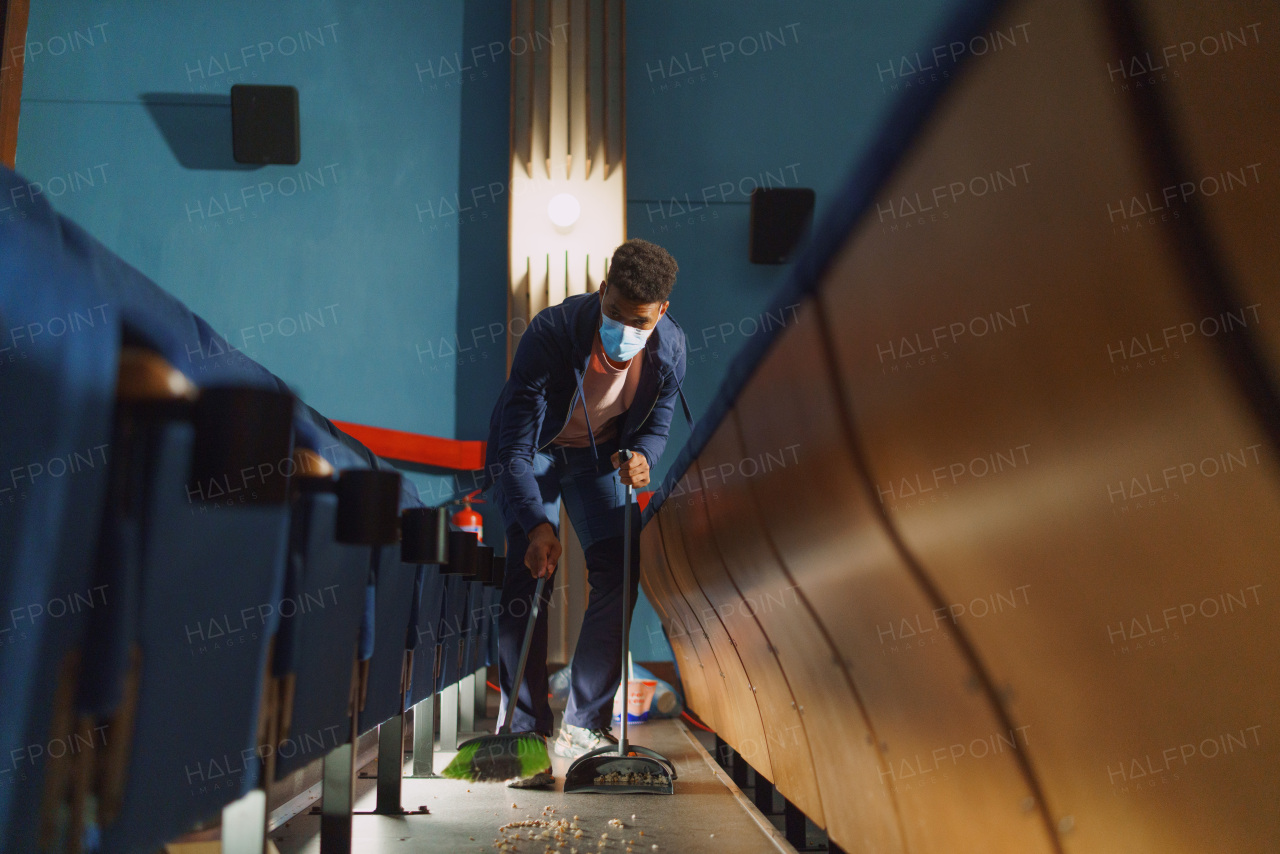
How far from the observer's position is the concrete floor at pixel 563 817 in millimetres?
1734

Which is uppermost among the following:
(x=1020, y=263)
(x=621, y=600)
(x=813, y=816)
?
(x=1020, y=263)

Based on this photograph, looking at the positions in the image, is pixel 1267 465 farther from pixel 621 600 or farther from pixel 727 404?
pixel 621 600

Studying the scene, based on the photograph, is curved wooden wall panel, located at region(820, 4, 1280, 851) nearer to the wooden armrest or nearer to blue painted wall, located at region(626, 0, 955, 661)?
the wooden armrest

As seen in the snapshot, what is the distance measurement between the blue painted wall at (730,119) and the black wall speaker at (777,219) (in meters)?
0.12

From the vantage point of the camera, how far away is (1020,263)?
0.62 m

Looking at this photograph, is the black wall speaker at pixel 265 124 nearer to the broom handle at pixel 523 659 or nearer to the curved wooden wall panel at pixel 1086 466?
the broom handle at pixel 523 659

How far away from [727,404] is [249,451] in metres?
0.74

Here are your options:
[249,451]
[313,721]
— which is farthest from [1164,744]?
[313,721]

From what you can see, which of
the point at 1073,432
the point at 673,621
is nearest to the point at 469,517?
the point at 673,621

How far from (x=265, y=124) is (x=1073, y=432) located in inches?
234

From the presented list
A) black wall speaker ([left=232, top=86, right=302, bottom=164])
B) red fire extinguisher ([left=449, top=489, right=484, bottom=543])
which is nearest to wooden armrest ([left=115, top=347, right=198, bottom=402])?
red fire extinguisher ([left=449, top=489, right=484, bottom=543])

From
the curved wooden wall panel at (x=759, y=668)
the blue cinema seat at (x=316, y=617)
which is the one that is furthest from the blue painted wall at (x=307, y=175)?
the blue cinema seat at (x=316, y=617)

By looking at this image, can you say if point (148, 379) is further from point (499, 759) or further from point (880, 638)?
point (499, 759)

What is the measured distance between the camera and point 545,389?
271cm
